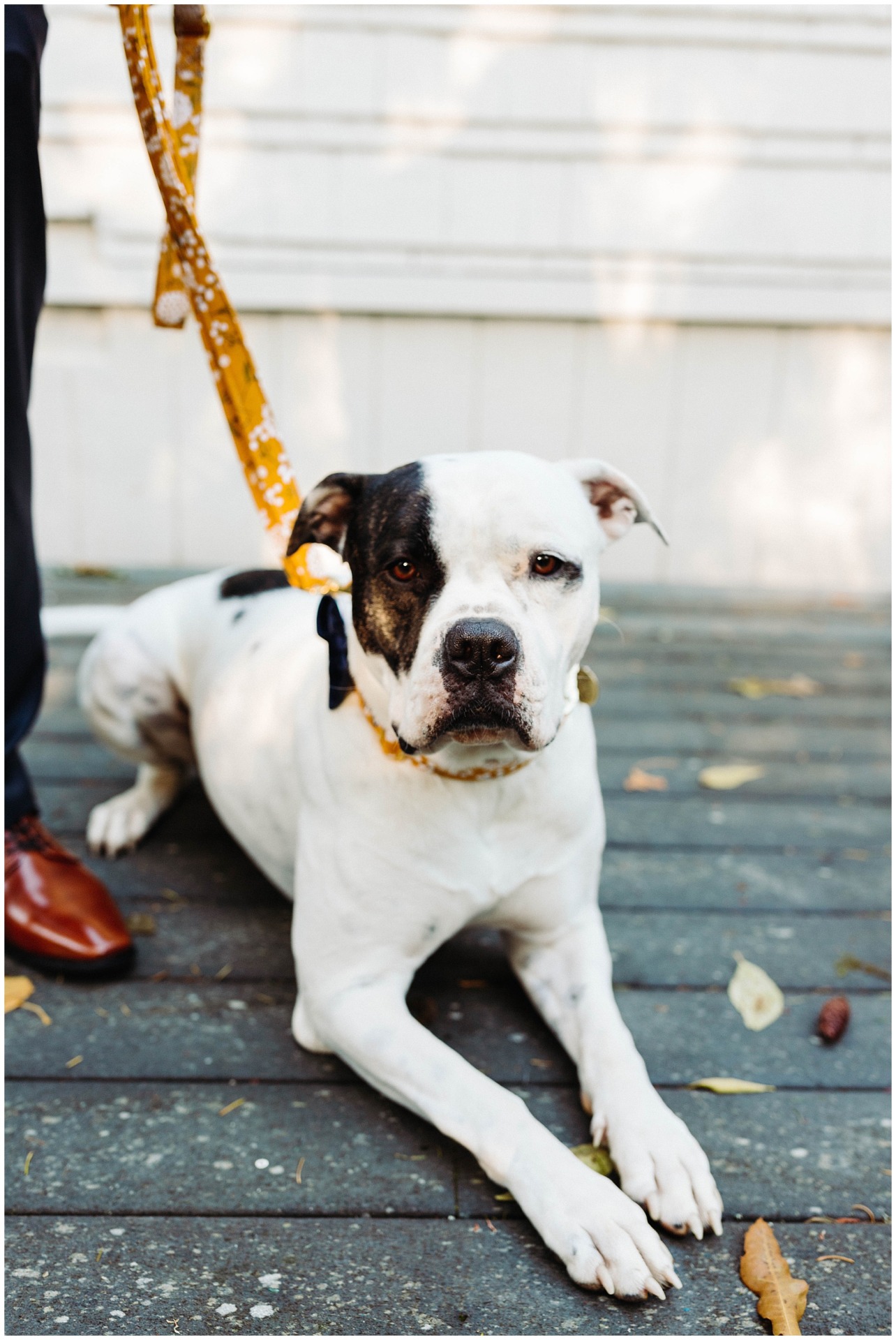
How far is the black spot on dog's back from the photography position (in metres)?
2.70

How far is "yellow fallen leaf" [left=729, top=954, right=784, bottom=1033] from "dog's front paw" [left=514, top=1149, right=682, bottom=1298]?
0.65 meters

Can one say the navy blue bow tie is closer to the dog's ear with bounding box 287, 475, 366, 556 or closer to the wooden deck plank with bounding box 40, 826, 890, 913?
the dog's ear with bounding box 287, 475, 366, 556

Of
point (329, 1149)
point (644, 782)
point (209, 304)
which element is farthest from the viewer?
point (644, 782)

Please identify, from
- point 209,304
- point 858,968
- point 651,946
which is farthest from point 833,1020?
point 209,304

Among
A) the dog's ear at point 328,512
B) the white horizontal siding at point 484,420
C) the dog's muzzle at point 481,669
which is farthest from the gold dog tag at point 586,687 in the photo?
the white horizontal siding at point 484,420

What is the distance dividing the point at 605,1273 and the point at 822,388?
4.63 meters

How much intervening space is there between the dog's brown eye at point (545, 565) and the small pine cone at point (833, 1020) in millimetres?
1010

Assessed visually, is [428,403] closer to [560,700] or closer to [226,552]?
[226,552]

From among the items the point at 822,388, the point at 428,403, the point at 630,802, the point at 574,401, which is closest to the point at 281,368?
the point at 428,403

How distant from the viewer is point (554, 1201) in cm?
151

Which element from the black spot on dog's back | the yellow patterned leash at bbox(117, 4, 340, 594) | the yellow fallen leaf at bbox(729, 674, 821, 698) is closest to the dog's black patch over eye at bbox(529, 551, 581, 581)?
the yellow patterned leash at bbox(117, 4, 340, 594)

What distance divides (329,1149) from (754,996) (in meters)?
0.92

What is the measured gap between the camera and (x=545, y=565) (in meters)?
1.77

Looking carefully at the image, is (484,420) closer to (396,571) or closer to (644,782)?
(644,782)
